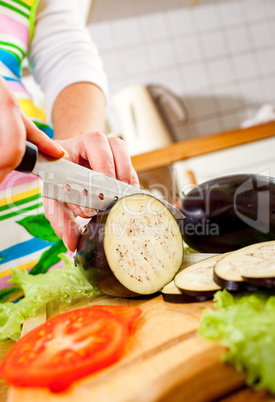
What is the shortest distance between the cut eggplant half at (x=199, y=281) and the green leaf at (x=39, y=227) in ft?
1.79

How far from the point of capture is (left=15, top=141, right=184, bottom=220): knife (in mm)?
921

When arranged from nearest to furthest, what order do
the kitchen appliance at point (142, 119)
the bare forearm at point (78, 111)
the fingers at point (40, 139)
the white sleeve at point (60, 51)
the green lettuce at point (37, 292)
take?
the fingers at point (40, 139) → the green lettuce at point (37, 292) → the bare forearm at point (78, 111) → the white sleeve at point (60, 51) → the kitchen appliance at point (142, 119)

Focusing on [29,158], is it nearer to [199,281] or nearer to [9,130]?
[9,130]

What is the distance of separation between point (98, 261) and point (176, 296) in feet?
0.72

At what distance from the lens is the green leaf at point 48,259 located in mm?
1286

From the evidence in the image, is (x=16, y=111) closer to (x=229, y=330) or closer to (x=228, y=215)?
(x=229, y=330)

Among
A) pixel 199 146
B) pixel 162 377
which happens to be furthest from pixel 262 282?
pixel 199 146

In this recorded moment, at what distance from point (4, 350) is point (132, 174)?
61 cm

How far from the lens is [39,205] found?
4.32 feet

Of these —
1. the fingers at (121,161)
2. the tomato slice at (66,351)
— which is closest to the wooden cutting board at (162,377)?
the tomato slice at (66,351)

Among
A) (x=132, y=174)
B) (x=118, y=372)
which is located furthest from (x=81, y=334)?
(x=132, y=174)

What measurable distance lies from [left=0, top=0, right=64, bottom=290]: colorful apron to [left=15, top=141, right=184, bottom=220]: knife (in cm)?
31

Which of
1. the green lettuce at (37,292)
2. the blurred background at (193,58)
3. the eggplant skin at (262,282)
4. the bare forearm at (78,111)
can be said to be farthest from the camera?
the blurred background at (193,58)

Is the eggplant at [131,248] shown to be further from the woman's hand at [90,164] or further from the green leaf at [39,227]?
the green leaf at [39,227]
